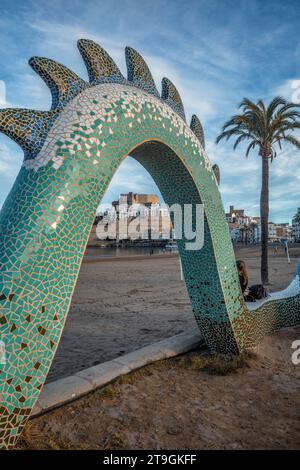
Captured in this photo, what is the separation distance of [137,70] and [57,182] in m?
2.29

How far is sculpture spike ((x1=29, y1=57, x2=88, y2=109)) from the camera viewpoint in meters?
3.17

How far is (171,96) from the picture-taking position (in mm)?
4988

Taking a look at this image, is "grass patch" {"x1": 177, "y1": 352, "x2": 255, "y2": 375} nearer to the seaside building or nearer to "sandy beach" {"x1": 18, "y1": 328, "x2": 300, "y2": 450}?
"sandy beach" {"x1": 18, "y1": 328, "x2": 300, "y2": 450}

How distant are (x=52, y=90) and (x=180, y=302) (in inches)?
332

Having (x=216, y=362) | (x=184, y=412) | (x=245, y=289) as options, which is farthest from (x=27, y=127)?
(x=245, y=289)

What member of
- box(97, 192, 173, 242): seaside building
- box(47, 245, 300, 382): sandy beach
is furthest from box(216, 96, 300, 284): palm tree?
box(97, 192, 173, 242): seaside building

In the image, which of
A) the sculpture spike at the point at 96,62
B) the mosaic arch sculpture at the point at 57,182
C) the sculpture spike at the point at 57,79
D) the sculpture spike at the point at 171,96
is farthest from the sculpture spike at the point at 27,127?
the sculpture spike at the point at 171,96

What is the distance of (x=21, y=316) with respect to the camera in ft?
8.74

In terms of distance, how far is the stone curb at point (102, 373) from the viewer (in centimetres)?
363

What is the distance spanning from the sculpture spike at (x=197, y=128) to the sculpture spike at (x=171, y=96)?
504mm

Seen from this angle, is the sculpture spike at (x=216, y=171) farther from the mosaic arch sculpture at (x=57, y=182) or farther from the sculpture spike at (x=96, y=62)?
the sculpture spike at (x=96, y=62)

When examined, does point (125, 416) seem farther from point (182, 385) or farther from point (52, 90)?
point (52, 90)

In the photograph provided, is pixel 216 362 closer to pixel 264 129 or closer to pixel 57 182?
pixel 57 182
